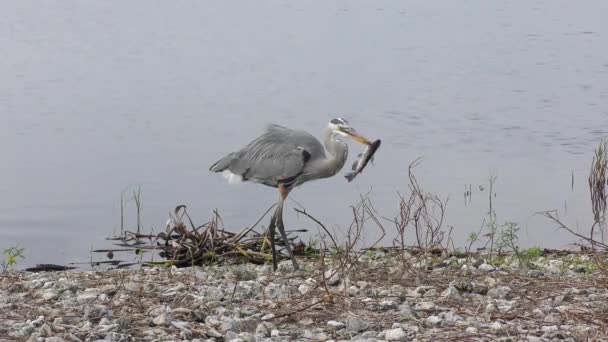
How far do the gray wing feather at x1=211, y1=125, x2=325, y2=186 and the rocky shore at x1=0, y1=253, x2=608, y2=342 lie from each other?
111 centimetres

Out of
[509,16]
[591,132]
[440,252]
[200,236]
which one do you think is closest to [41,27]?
[509,16]

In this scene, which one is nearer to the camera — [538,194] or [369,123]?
[538,194]

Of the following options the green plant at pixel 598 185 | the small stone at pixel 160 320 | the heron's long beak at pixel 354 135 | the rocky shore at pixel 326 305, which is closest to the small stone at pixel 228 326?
the rocky shore at pixel 326 305

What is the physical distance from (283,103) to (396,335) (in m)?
11.7

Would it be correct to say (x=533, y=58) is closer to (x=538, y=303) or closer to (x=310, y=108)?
(x=310, y=108)

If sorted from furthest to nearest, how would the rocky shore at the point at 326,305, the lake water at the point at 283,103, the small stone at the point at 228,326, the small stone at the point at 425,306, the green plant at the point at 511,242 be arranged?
the lake water at the point at 283,103
the green plant at the point at 511,242
the small stone at the point at 425,306
the small stone at the point at 228,326
the rocky shore at the point at 326,305

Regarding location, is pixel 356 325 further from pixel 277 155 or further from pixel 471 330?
pixel 277 155

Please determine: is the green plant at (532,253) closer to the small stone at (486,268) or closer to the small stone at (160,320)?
the small stone at (486,268)

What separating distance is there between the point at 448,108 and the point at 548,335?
11837 millimetres

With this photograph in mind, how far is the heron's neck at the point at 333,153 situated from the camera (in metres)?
8.63

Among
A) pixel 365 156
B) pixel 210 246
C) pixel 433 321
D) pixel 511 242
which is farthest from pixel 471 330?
pixel 210 246

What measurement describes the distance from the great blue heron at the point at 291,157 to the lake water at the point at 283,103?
2.09 metres

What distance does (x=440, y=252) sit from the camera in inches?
340

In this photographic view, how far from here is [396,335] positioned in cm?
545
